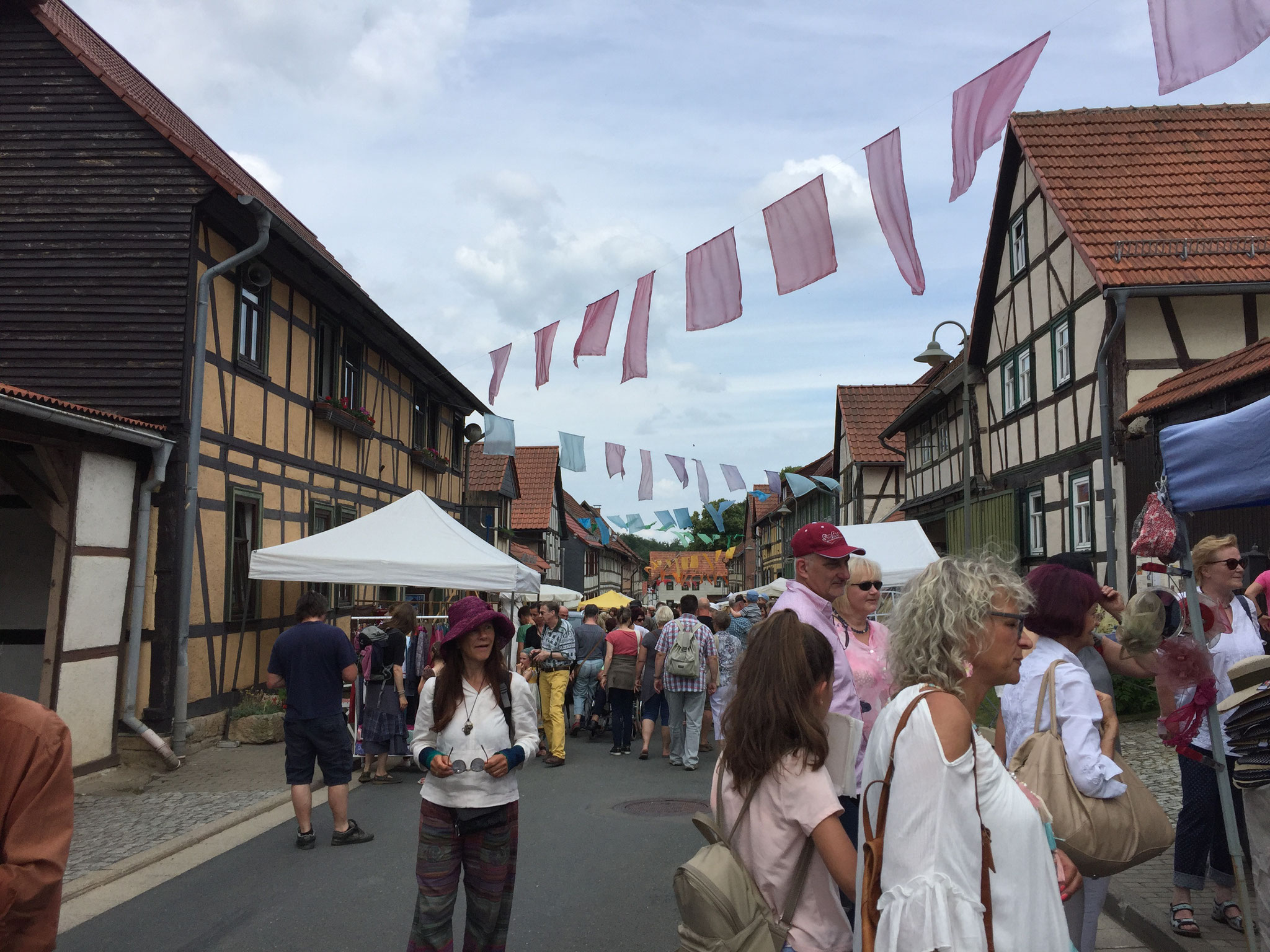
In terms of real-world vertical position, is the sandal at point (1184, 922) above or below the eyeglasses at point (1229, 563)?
below

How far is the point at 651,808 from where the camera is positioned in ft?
28.4

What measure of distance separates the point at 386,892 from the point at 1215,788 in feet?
14.0

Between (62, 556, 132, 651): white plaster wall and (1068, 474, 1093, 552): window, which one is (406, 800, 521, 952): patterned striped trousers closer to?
(62, 556, 132, 651): white plaster wall

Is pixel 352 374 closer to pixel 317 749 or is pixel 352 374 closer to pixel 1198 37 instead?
pixel 317 749

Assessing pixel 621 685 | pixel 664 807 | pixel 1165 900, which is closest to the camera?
pixel 1165 900

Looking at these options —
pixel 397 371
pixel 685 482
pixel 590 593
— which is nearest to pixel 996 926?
pixel 397 371

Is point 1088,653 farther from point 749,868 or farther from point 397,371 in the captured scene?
point 397,371

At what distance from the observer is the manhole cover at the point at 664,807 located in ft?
27.7

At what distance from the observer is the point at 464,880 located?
425 centimetres

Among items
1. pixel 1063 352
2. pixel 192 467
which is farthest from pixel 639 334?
pixel 1063 352

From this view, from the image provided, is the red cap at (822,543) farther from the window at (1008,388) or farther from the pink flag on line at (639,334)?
the window at (1008,388)

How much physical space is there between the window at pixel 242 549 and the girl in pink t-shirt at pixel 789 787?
11361mm

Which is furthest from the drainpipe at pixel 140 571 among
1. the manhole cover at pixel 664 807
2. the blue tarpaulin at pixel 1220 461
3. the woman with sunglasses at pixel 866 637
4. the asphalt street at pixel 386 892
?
the blue tarpaulin at pixel 1220 461

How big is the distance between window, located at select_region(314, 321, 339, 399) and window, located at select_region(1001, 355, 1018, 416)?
11713 mm
